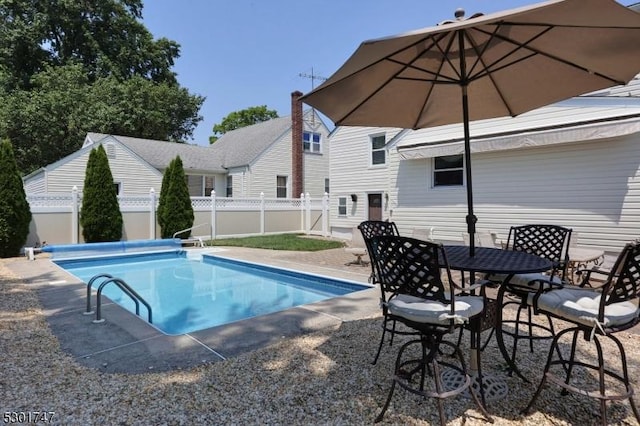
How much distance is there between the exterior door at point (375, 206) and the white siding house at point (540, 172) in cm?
204

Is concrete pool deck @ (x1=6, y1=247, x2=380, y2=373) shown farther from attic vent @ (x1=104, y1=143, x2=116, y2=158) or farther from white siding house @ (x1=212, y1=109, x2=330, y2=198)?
white siding house @ (x1=212, y1=109, x2=330, y2=198)

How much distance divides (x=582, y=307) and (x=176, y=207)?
12.7 meters

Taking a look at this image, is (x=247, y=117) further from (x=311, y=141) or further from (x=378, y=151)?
(x=378, y=151)

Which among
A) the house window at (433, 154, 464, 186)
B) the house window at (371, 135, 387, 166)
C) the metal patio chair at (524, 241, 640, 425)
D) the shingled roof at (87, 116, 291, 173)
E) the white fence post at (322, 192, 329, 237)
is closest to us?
the metal patio chair at (524, 241, 640, 425)

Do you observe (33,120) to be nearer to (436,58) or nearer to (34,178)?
(34,178)

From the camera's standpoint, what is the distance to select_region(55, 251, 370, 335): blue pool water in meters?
6.39

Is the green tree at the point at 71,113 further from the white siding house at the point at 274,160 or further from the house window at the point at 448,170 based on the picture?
the house window at the point at 448,170

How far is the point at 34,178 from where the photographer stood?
15219 mm

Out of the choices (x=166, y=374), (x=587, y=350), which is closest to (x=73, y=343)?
(x=166, y=374)

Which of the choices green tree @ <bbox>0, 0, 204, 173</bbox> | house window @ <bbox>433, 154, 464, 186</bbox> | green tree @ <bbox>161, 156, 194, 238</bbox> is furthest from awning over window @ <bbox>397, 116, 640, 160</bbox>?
green tree @ <bbox>0, 0, 204, 173</bbox>

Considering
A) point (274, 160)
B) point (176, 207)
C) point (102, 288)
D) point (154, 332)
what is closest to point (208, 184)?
point (274, 160)

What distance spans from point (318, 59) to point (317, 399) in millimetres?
21817

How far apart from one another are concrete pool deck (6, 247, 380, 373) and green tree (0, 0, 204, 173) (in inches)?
Answer: 807

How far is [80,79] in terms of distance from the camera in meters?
25.5
